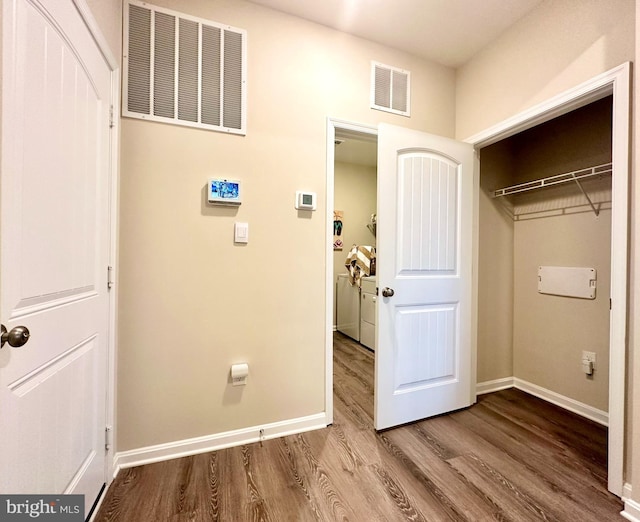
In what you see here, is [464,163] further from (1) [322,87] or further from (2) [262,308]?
(2) [262,308]

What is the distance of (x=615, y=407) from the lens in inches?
53.7

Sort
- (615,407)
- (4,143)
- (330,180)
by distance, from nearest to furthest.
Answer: (4,143), (615,407), (330,180)

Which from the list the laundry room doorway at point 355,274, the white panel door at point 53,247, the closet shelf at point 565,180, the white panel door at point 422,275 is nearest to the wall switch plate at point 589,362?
the white panel door at point 422,275

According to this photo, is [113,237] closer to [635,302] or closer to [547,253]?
[635,302]

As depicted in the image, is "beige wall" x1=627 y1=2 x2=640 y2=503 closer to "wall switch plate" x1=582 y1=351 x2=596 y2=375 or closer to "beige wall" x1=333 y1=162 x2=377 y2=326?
"wall switch plate" x1=582 y1=351 x2=596 y2=375

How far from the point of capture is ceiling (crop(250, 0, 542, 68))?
174 centimetres

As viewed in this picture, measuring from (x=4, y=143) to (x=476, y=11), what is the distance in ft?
8.10

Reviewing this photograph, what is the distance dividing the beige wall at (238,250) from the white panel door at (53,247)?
21cm

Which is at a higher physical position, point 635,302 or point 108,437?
point 635,302

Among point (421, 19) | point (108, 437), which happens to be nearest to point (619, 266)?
point (421, 19)

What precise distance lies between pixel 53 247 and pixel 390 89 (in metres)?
2.20

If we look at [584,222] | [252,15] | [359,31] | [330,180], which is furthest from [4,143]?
[584,222]

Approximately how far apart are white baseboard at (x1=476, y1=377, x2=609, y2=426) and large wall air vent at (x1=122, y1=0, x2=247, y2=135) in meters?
2.85

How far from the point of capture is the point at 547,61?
1702 millimetres
